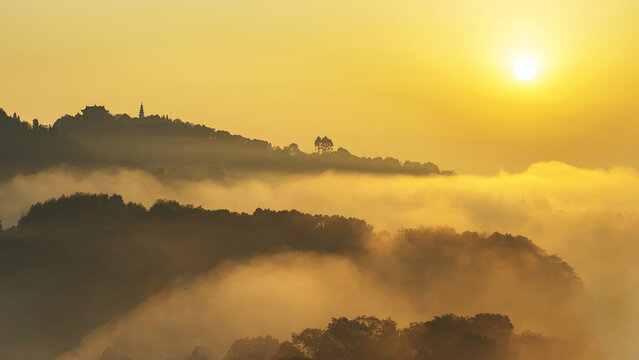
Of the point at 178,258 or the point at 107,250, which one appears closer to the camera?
the point at 107,250

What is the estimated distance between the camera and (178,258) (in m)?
167

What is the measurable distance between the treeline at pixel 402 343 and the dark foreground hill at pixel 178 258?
46707 millimetres

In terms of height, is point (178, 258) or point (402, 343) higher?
point (402, 343)

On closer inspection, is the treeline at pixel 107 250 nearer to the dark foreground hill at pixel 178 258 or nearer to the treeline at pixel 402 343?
the dark foreground hill at pixel 178 258

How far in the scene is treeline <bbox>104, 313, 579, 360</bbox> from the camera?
3381 inches

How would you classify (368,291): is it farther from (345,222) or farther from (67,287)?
(67,287)

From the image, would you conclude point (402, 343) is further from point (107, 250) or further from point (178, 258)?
point (107, 250)

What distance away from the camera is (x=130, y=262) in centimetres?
15725

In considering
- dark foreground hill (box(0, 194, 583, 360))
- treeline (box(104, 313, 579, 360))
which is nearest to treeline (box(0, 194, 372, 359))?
dark foreground hill (box(0, 194, 583, 360))

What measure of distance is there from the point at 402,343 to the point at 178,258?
285ft

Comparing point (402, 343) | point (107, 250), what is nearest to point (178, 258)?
point (107, 250)

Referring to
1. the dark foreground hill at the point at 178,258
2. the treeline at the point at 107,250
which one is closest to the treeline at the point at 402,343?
the treeline at the point at 107,250

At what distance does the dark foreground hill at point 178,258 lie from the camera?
445 ft

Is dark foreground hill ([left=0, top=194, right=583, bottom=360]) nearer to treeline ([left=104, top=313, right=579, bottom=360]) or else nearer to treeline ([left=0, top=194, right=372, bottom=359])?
treeline ([left=0, top=194, right=372, bottom=359])
